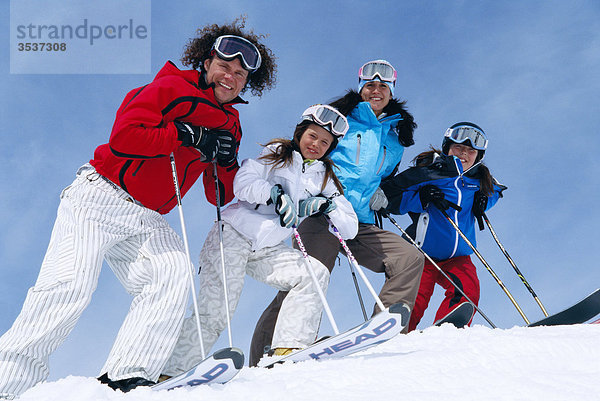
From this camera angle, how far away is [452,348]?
3.61m

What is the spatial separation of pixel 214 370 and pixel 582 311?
3.82 m

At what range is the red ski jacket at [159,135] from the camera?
3537 mm

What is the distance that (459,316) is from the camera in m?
5.14

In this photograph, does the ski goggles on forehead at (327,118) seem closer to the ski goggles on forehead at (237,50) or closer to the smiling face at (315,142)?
the smiling face at (315,142)

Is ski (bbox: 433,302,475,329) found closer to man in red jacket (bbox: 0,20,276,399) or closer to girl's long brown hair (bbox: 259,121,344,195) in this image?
girl's long brown hair (bbox: 259,121,344,195)

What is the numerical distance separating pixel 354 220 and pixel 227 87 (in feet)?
5.12

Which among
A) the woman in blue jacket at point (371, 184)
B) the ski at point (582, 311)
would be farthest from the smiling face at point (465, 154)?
the ski at point (582, 311)

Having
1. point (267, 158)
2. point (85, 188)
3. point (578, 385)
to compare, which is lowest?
point (578, 385)

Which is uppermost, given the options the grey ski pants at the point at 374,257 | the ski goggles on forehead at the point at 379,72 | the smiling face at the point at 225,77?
the ski goggles on forehead at the point at 379,72

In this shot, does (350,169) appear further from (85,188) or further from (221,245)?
(85,188)

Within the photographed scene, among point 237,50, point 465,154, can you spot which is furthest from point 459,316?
point 237,50

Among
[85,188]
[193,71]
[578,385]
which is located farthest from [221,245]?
[578,385]

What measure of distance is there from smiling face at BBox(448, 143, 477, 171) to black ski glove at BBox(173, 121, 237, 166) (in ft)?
10.2

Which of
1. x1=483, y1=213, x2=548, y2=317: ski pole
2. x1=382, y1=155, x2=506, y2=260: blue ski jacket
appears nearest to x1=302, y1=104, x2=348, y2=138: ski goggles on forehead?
x1=382, y1=155, x2=506, y2=260: blue ski jacket
